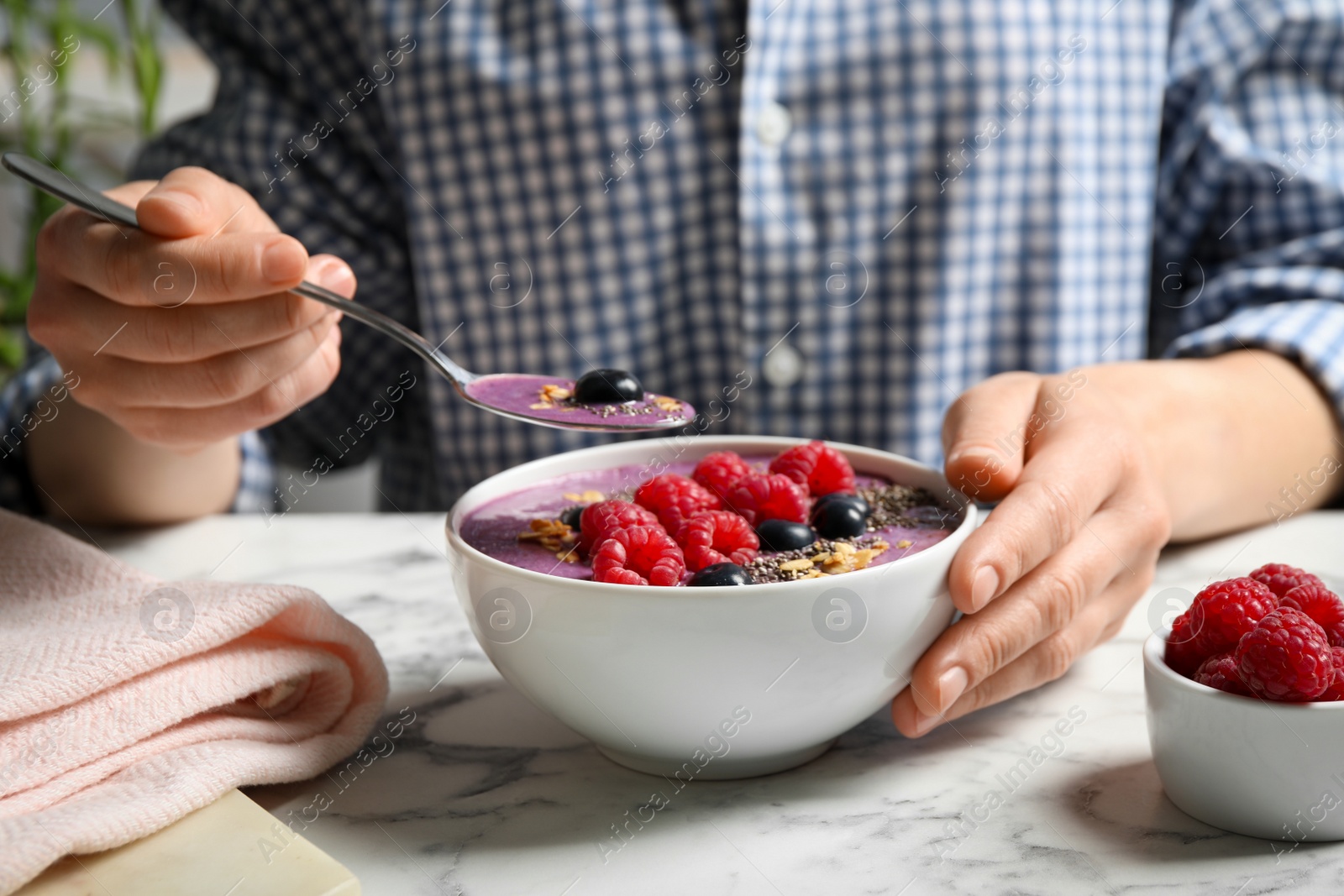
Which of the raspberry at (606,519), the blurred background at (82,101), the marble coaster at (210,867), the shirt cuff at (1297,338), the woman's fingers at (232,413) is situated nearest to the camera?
the marble coaster at (210,867)

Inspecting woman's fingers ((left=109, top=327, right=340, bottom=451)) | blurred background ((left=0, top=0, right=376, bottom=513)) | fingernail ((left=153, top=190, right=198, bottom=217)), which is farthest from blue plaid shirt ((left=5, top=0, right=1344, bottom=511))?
blurred background ((left=0, top=0, right=376, bottom=513))

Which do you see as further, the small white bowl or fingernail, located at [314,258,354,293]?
fingernail, located at [314,258,354,293]

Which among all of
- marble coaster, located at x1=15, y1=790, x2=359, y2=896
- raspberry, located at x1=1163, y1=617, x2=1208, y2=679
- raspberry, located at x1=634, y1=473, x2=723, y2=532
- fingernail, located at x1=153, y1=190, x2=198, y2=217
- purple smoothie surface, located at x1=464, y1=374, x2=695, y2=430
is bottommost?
marble coaster, located at x1=15, y1=790, x2=359, y2=896

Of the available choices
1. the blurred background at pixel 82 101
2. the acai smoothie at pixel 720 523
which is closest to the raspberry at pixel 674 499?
the acai smoothie at pixel 720 523

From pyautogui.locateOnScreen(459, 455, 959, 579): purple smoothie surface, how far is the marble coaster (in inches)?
7.1

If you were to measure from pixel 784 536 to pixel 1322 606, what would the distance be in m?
0.29

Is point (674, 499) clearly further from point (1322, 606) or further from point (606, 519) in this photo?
point (1322, 606)

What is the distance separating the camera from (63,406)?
1.11 metres

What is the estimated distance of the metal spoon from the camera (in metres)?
0.72

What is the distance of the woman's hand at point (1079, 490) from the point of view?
2.06 ft

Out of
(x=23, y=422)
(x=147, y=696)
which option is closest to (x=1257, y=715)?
(x=147, y=696)

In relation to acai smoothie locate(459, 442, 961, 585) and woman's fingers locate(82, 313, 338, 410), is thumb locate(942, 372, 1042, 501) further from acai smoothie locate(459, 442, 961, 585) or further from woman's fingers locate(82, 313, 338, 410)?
woman's fingers locate(82, 313, 338, 410)

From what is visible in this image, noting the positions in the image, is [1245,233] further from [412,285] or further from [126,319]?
[126,319]

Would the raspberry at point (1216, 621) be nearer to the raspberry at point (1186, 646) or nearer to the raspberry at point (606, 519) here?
the raspberry at point (1186, 646)
